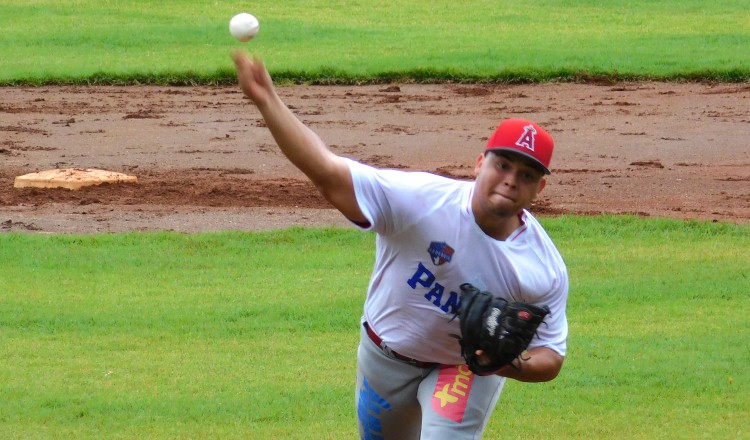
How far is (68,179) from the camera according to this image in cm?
1207

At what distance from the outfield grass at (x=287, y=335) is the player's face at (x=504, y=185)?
6.83ft

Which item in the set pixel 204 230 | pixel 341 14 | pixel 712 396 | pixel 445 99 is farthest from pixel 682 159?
pixel 341 14

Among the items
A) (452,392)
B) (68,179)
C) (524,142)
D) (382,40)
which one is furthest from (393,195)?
(382,40)

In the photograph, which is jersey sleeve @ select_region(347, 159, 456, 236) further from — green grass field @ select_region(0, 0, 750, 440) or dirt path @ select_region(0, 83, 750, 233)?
dirt path @ select_region(0, 83, 750, 233)

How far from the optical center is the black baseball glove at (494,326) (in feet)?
12.9

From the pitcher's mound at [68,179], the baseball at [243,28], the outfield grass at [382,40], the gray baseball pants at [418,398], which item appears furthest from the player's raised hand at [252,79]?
the outfield grass at [382,40]

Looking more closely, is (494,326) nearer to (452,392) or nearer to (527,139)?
(452,392)

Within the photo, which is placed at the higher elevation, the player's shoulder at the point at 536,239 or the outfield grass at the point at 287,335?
the player's shoulder at the point at 536,239

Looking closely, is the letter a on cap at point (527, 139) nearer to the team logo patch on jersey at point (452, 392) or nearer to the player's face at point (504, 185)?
the player's face at point (504, 185)

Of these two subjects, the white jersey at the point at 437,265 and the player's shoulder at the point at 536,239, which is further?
the player's shoulder at the point at 536,239

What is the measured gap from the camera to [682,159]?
13.8 meters

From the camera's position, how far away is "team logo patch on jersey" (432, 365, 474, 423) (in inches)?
168

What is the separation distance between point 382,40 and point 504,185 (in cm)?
1799

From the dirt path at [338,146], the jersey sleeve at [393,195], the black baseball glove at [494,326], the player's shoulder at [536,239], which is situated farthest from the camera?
the dirt path at [338,146]
